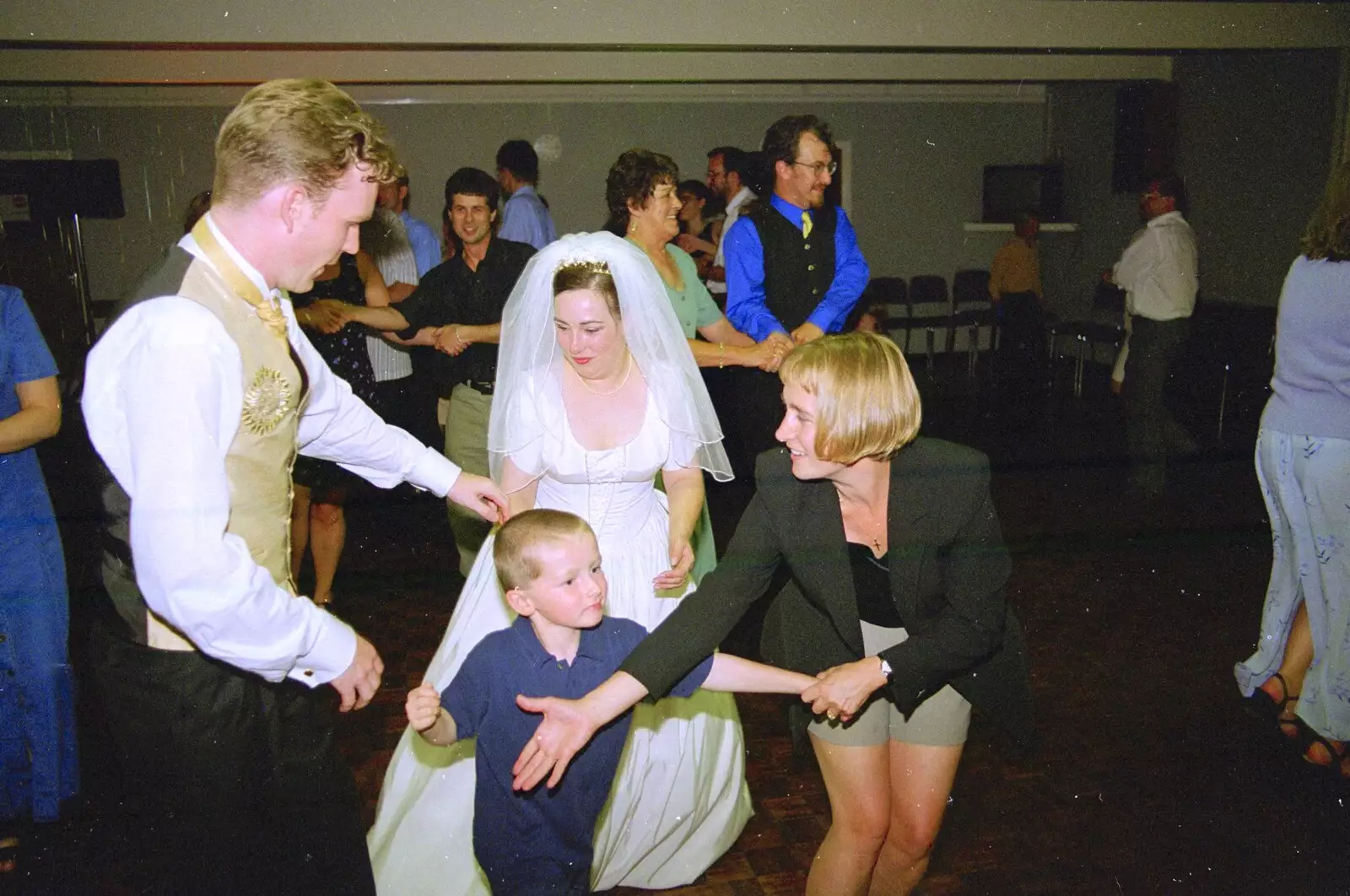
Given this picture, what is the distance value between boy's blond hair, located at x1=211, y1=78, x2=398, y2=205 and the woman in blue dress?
3.60 ft

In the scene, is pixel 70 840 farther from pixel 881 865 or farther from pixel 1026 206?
pixel 1026 206

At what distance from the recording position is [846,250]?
147 inches

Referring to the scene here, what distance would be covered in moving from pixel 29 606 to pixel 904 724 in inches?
76.3

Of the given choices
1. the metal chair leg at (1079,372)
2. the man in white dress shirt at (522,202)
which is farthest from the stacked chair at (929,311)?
the man in white dress shirt at (522,202)

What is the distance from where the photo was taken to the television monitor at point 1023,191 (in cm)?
1016

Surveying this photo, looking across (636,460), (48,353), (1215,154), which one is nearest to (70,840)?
(48,353)

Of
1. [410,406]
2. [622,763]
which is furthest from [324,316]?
[622,763]

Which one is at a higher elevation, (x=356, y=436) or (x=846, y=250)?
(x=846, y=250)

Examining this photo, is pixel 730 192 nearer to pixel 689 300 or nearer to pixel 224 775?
pixel 689 300

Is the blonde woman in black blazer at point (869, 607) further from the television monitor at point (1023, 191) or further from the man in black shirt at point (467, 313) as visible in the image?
the television monitor at point (1023, 191)

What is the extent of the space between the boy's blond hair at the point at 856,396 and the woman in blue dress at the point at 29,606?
164 cm

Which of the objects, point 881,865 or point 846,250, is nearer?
point 881,865

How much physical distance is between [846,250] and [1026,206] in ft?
23.7

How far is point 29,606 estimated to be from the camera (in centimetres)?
243
